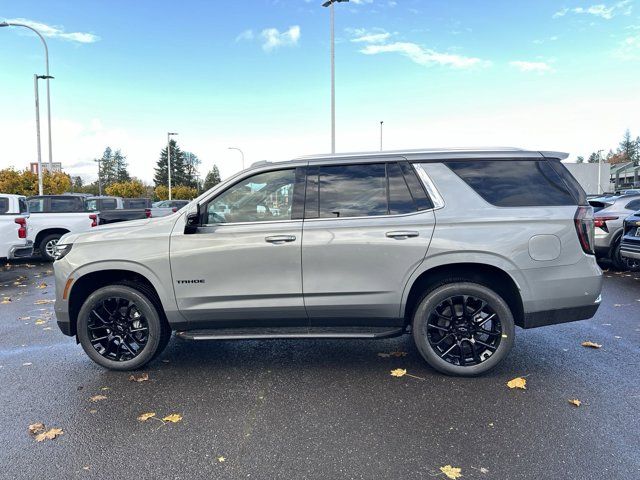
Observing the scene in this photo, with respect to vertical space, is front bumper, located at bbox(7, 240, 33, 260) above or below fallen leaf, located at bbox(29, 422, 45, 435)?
above

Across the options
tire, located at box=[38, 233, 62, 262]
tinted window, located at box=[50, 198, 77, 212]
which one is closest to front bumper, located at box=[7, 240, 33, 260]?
tire, located at box=[38, 233, 62, 262]

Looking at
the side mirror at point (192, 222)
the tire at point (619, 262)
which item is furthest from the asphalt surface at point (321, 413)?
the tire at point (619, 262)

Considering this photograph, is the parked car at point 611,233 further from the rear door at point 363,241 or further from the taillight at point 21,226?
the taillight at point 21,226

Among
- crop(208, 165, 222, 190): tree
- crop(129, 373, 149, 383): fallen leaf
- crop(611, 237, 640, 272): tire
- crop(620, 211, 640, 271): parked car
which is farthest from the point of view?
crop(208, 165, 222, 190): tree

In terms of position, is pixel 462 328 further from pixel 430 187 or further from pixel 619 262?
pixel 619 262

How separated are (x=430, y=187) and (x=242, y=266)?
70.9 inches

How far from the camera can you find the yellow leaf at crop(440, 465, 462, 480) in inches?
105

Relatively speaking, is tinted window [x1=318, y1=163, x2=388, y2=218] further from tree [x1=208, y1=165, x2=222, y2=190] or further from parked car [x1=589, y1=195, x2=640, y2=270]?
tree [x1=208, y1=165, x2=222, y2=190]

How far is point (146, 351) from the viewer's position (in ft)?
13.9

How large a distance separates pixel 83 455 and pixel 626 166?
353 feet

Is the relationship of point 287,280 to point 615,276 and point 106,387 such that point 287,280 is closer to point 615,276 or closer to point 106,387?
point 106,387

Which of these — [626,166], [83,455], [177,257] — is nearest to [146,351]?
[177,257]

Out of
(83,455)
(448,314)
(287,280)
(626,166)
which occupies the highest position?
(626,166)

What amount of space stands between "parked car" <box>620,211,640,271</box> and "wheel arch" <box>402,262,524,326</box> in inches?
223
